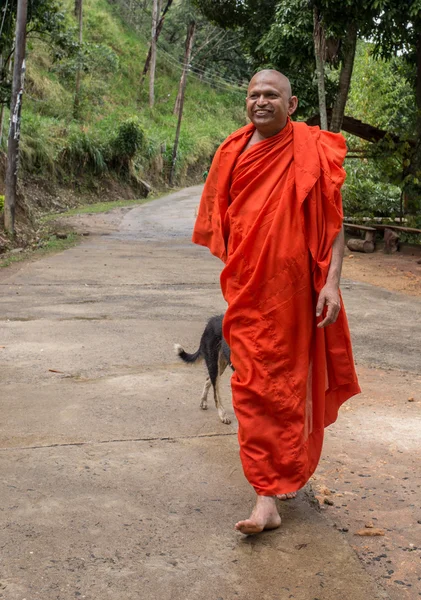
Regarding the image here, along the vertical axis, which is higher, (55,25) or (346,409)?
(55,25)

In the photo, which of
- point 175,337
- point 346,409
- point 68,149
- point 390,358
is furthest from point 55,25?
point 346,409

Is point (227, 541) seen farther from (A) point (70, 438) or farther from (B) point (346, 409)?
(B) point (346, 409)

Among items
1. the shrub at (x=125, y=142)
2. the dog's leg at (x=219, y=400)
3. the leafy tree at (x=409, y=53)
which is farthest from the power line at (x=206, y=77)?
the dog's leg at (x=219, y=400)

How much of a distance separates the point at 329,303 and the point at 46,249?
491 inches

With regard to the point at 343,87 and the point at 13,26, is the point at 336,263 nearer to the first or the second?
the point at 343,87

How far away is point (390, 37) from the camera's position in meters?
15.8

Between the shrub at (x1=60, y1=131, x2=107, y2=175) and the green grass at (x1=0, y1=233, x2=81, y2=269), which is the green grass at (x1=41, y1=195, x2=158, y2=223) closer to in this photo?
the shrub at (x1=60, y1=131, x2=107, y2=175)

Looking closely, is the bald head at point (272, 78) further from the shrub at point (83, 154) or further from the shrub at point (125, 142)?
the shrub at point (125, 142)

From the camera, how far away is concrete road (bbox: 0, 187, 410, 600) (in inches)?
112

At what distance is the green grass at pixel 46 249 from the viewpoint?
1330 centimetres

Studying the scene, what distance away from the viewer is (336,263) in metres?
3.38

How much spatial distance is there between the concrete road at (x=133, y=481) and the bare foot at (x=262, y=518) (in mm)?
54

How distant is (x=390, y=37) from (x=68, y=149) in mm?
14653

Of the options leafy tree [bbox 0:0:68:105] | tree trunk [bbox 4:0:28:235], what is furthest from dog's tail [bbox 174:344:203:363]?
leafy tree [bbox 0:0:68:105]
